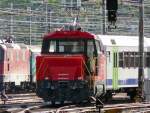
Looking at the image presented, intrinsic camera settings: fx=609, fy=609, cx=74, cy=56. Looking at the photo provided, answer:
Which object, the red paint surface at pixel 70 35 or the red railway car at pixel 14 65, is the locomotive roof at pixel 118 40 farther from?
the red railway car at pixel 14 65

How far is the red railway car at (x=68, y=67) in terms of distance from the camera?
23.3 meters

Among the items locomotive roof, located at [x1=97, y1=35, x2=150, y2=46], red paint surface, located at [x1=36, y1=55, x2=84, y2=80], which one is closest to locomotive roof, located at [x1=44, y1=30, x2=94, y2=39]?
red paint surface, located at [x1=36, y1=55, x2=84, y2=80]

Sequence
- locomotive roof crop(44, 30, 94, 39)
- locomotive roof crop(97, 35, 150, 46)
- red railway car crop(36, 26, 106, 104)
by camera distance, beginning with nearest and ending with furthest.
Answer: red railway car crop(36, 26, 106, 104), locomotive roof crop(44, 30, 94, 39), locomotive roof crop(97, 35, 150, 46)

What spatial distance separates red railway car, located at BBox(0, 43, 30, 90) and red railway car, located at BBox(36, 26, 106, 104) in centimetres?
1301

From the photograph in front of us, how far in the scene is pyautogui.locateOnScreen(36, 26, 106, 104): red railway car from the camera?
23281 millimetres

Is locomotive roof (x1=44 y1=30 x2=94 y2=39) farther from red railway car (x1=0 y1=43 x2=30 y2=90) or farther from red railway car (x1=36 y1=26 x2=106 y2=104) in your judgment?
red railway car (x1=0 y1=43 x2=30 y2=90)

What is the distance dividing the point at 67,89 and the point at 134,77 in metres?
7.36

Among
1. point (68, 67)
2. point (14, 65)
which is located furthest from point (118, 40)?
point (14, 65)

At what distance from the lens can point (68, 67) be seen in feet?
76.8

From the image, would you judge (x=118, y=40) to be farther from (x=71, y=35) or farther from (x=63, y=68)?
(x=63, y=68)

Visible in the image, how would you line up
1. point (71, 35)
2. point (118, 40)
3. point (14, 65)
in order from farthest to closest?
1. point (14, 65)
2. point (118, 40)
3. point (71, 35)

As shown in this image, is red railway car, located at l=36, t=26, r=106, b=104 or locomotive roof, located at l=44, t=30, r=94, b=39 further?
locomotive roof, located at l=44, t=30, r=94, b=39

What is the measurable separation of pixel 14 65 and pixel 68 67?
16.9m

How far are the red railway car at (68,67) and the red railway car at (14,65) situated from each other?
1301cm
